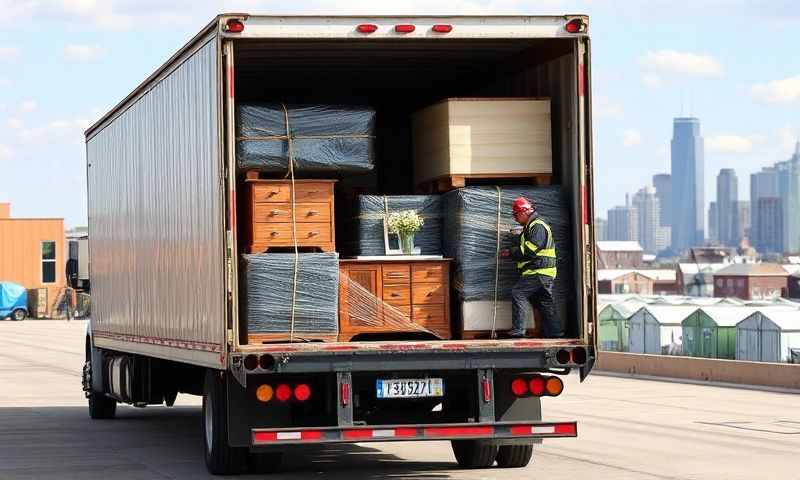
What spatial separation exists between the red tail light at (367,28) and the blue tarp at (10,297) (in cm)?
7886

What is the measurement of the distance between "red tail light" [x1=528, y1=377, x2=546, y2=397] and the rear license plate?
0.75 metres

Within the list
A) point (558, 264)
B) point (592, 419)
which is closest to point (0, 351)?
point (592, 419)

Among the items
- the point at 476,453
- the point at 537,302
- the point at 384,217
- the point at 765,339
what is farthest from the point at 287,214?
the point at 765,339

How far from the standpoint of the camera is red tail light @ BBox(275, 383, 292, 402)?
39.1ft

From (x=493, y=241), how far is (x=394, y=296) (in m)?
0.90

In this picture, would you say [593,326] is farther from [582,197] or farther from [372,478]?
[372,478]

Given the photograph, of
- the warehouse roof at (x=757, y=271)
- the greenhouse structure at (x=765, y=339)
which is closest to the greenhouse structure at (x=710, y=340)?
the greenhouse structure at (x=765, y=339)

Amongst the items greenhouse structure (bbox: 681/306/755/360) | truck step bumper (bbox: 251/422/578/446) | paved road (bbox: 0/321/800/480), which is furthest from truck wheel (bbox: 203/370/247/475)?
greenhouse structure (bbox: 681/306/755/360)

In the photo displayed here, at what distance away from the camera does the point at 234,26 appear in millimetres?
11477

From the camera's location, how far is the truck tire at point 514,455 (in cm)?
1384

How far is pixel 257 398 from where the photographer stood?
12.0 metres

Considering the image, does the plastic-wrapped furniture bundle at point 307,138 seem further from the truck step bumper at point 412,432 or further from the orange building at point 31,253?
the orange building at point 31,253

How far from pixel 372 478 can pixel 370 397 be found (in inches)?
49.6

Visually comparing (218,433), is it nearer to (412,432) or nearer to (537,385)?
(412,432)
